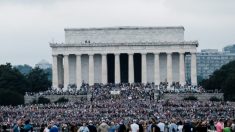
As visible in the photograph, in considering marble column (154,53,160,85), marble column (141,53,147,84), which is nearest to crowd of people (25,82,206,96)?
marble column (154,53,160,85)

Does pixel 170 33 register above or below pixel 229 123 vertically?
above

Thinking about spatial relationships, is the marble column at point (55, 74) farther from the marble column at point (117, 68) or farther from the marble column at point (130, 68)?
the marble column at point (130, 68)

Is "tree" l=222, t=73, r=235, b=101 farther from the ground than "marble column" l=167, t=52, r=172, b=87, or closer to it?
closer to it

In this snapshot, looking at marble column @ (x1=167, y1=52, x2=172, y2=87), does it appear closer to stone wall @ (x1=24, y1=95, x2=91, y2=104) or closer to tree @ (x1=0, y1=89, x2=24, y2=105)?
stone wall @ (x1=24, y1=95, x2=91, y2=104)

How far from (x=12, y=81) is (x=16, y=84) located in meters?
0.73

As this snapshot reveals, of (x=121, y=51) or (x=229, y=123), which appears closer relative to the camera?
(x=229, y=123)

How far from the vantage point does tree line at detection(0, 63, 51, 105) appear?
120188 millimetres

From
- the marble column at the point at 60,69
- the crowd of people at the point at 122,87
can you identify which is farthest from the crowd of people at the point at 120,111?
the marble column at the point at 60,69

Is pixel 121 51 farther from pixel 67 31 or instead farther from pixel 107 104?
pixel 107 104

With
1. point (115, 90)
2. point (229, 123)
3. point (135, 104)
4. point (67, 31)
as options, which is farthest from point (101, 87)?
point (229, 123)

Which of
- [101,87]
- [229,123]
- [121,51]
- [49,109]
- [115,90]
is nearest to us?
[229,123]

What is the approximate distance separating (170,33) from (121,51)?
8.20 metres

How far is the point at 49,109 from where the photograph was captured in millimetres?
101062

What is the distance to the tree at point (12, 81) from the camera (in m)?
136
